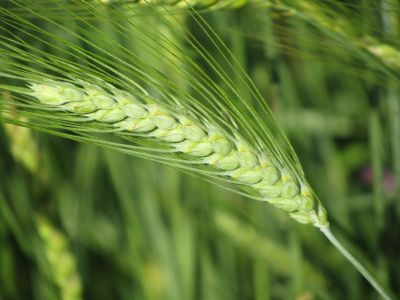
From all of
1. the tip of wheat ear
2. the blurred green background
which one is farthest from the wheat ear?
the blurred green background

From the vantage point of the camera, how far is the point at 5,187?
0.98 metres

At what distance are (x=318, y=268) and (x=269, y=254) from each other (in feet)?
0.63

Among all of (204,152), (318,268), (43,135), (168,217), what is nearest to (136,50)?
(43,135)

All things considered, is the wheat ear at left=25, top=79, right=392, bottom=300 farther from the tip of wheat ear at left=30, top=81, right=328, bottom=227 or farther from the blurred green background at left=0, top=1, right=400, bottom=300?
the blurred green background at left=0, top=1, right=400, bottom=300

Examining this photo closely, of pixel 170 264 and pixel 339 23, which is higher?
pixel 339 23

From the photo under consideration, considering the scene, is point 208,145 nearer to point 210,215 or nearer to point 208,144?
point 208,144

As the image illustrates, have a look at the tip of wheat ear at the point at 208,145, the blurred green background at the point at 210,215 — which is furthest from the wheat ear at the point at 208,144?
the blurred green background at the point at 210,215

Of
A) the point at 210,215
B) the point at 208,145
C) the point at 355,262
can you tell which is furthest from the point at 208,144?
the point at 210,215

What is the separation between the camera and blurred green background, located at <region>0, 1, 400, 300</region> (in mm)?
700

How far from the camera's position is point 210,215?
83cm

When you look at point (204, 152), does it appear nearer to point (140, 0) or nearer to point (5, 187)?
point (140, 0)

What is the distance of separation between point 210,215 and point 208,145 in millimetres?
435

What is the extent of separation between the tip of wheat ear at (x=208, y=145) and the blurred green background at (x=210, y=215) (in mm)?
264

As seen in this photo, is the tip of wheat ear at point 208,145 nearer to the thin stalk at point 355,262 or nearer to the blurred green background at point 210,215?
the thin stalk at point 355,262
